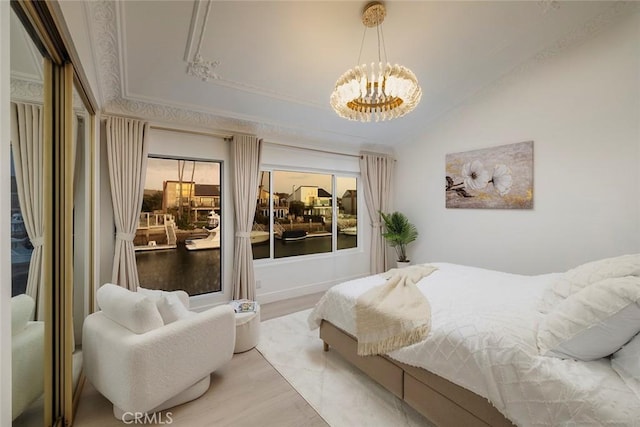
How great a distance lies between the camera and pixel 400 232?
4.69m

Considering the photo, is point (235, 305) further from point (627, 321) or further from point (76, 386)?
point (627, 321)

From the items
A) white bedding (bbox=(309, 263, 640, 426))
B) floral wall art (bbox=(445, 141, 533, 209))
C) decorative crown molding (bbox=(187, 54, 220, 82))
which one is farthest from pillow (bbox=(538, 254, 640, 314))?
decorative crown molding (bbox=(187, 54, 220, 82))

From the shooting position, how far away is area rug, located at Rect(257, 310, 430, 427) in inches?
70.5

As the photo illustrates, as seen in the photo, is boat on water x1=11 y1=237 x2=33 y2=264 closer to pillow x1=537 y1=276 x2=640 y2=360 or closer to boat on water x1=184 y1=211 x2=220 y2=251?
boat on water x1=184 y1=211 x2=220 y2=251

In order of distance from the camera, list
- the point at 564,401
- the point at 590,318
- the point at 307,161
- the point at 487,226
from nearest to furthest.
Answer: the point at 564,401 → the point at 590,318 → the point at 487,226 → the point at 307,161

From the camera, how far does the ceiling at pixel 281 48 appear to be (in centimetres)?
216

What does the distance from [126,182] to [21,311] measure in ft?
6.08

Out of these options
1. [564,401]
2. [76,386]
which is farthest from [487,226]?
[76,386]

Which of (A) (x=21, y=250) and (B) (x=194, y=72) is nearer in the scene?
(A) (x=21, y=250)

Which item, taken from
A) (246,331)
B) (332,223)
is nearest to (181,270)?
(246,331)

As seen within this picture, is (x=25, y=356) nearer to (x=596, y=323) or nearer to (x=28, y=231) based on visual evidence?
(x=28, y=231)

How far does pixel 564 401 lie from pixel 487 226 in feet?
10.0

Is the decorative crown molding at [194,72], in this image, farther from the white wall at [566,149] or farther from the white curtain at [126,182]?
the white curtain at [126,182]

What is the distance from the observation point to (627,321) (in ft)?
3.92
